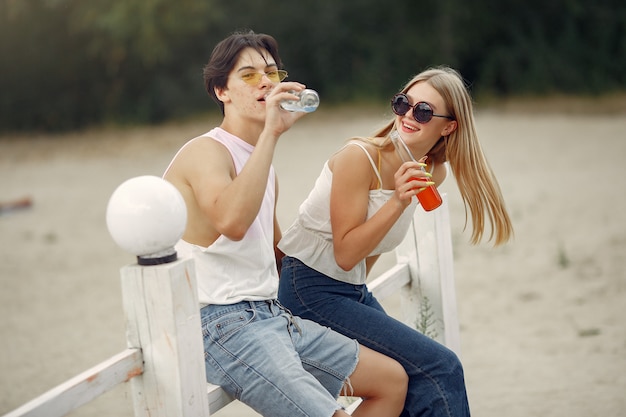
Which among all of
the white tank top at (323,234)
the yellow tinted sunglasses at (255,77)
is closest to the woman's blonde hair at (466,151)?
the white tank top at (323,234)

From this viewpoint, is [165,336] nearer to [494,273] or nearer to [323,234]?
[323,234]

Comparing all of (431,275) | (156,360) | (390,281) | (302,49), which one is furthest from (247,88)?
(302,49)

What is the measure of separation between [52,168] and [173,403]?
1024 centimetres

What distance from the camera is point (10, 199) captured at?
9.55m

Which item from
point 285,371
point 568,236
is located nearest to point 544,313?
point 568,236

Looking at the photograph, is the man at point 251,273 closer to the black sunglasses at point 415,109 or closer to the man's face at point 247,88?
the man's face at point 247,88

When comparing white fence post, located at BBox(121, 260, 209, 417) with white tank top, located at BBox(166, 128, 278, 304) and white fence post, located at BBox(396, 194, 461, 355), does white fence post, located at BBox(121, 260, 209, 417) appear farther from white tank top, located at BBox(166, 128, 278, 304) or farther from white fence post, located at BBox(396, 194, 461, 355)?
white fence post, located at BBox(396, 194, 461, 355)

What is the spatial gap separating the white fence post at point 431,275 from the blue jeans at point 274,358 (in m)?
0.85

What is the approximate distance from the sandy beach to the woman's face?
1188mm

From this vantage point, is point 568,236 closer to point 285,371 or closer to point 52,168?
point 285,371

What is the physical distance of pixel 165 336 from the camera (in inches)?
70.7

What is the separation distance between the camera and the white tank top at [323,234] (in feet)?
8.28

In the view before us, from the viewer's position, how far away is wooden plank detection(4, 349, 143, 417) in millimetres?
1620

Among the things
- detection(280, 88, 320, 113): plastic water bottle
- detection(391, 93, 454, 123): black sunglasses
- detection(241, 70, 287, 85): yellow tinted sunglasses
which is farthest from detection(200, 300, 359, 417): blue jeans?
detection(391, 93, 454, 123): black sunglasses
